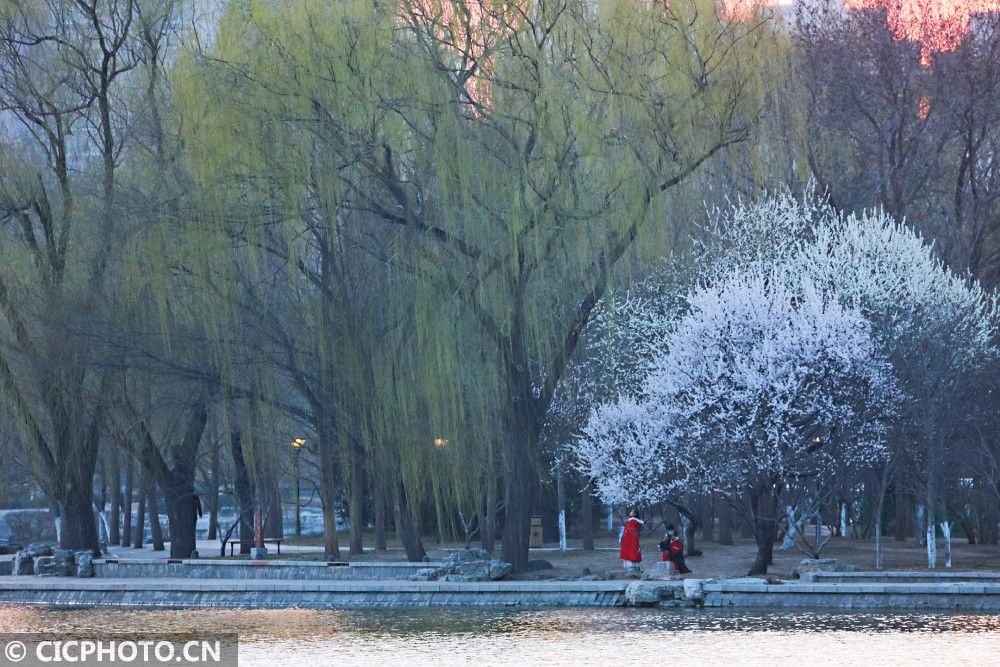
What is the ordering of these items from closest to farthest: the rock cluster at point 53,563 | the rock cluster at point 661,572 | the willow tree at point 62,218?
the rock cluster at point 661,572, the rock cluster at point 53,563, the willow tree at point 62,218

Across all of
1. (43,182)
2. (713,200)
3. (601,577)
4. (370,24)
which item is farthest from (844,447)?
(43,182)

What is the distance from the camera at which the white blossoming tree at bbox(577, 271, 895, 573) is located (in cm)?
2964

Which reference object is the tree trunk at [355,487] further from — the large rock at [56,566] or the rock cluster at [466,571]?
the large rock at [56,566]

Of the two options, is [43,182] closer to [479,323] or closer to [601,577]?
[479,323]

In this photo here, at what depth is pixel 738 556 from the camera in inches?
1335

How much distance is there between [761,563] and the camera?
27.7 m

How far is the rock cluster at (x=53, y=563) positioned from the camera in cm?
3005

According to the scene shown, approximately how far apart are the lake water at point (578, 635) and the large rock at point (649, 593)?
31cm

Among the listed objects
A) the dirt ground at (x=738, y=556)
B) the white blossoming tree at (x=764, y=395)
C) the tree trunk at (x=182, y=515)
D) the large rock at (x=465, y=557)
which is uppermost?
the white blossoming tree at (x=764, y=395)

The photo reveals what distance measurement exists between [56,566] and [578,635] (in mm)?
15171

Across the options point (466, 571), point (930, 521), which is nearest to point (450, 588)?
point (466, 571)

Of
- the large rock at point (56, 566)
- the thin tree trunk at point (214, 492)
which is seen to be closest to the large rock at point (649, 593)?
the large rock at point (56, 566)

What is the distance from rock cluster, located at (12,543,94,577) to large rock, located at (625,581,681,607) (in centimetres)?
1263

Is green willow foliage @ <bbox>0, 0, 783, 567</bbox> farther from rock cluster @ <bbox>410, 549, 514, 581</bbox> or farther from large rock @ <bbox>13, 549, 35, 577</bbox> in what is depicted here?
large rock @ <bbox>13, 549, 35, 577</bbox>
